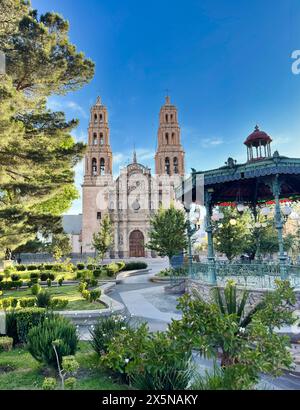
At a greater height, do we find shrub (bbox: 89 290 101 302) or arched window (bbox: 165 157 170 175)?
arched window (bbox: 165 157 170 175)

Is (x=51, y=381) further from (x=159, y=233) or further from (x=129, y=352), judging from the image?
(x=159, y=233)

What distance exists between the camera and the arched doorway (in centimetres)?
4559

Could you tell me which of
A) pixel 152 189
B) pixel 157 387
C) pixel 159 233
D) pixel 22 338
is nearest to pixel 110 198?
pixel 152 189

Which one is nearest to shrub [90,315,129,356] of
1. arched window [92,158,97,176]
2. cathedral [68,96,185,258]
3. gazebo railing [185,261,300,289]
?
gazebo railing [185,261,300,289]

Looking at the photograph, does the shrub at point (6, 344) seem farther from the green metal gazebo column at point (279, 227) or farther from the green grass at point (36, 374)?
the green metal gazebo column at point (279, 227)

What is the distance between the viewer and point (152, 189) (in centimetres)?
4875

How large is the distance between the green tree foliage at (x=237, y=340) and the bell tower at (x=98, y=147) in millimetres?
46350

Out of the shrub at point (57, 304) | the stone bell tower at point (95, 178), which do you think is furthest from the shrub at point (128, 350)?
the stone bell tower at point (95, 178)

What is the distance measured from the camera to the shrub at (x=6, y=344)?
5832 mm

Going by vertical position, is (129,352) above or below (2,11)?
below

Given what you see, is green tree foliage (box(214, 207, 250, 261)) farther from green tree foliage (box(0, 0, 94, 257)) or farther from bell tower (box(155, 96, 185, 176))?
bell tower (box(155, 96, 185, 176))

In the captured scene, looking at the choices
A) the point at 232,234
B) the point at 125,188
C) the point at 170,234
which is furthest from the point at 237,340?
the point at 125,188

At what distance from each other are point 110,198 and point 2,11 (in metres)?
37.1

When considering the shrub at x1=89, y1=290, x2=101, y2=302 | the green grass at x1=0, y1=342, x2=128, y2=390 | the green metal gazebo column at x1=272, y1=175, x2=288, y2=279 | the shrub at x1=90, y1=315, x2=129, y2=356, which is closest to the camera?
the green grass at x1=0, y1=342, x2=128, y2=390
